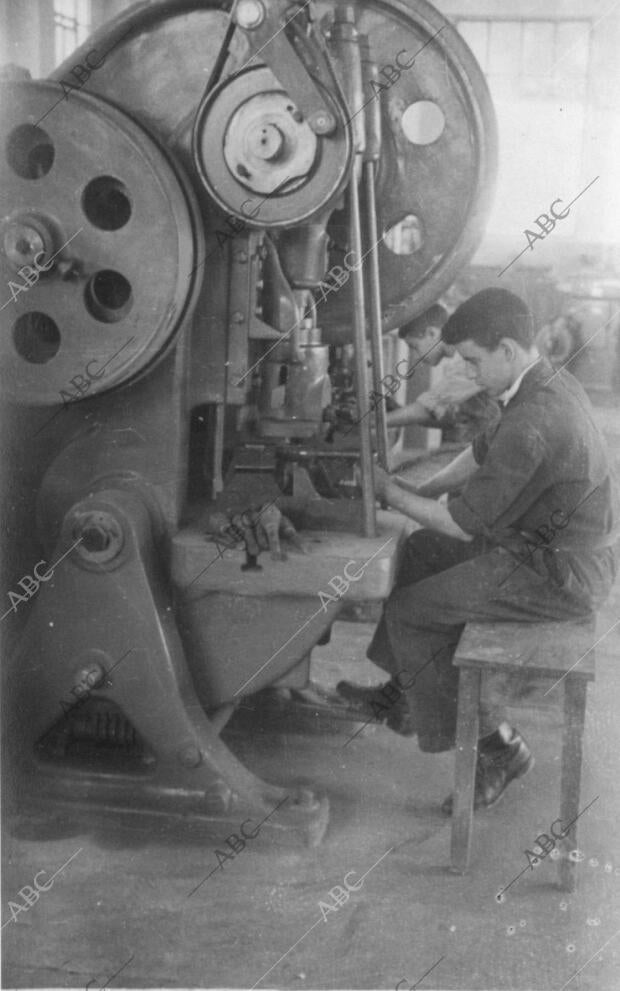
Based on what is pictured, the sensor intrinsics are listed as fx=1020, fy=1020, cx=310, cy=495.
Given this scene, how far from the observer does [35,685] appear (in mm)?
2375

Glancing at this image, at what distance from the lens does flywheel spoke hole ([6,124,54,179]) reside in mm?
2123

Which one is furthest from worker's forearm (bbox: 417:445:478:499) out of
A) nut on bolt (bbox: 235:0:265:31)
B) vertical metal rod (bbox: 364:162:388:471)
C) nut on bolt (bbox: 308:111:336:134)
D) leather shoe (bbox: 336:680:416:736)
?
nut on bolt (bbox: 235:0:265:31)

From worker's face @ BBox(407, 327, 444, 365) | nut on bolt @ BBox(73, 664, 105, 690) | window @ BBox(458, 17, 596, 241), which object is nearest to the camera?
nut on bolt @ BBox(73, 664, 105, 690)

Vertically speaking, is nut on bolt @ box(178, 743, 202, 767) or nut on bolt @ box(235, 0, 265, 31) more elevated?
nut on bolt @ box(235, 0, 265, 31)

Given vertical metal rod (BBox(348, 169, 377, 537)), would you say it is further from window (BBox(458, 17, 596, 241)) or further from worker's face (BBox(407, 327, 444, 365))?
worker's face (BBox(407, 327, 444, 365))

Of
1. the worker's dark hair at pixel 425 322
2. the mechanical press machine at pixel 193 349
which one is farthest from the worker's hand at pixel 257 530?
the worker's dark hair at pixel 425 322

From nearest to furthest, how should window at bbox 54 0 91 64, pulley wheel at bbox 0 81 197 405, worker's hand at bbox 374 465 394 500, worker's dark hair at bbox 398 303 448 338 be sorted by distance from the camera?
pulley wheel at bbox 0 81 197 405
worker's hand at bbox 374 465 394 500
worker's dark hair at bbox 398 303 448 338
window at bbox 54 0 91 64

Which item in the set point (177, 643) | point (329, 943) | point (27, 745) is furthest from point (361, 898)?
point (27, 745)

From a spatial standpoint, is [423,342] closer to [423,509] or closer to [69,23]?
[423,509]

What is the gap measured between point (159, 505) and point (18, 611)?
22.5 inches

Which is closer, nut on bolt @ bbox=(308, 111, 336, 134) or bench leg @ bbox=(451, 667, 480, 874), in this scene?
nut on bolt @ bbox=(308, 111, 336, 134)

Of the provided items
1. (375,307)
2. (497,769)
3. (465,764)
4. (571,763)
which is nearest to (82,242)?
(375,307)

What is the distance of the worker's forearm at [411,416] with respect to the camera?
Result: 3.69 meters

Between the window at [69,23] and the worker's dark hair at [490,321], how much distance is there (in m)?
2.05
